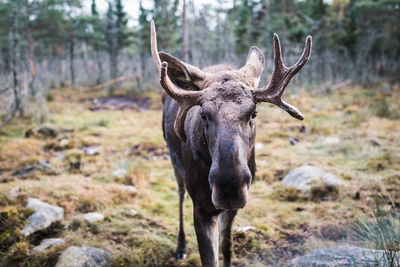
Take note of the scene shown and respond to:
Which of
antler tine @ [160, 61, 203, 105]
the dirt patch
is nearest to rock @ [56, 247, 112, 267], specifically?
antler tine @ [160, 61, 203, 105]

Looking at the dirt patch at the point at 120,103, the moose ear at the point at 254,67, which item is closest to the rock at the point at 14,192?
the moose ear at the point at 254,67

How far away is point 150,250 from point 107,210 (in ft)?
4.39

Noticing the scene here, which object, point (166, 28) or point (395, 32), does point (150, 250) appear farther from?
point (395, 32)

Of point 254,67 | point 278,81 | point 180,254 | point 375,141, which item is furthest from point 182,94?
point 375,141

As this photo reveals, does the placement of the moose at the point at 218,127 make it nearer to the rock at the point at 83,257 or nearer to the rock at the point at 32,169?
the rock at the point at 83,257

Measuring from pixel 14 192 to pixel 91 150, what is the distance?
11.6 feet

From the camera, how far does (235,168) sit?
1.86 metres

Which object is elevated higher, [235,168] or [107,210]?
[235,168]

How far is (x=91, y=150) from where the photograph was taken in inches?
325

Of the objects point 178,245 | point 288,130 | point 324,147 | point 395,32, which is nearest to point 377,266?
point 178,245

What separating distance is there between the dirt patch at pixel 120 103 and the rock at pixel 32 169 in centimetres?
985

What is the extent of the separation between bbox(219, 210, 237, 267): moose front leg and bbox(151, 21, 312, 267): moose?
0.07 ft

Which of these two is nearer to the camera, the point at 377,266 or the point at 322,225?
the point at 377,266

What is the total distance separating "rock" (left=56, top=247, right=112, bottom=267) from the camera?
10.0 ft
